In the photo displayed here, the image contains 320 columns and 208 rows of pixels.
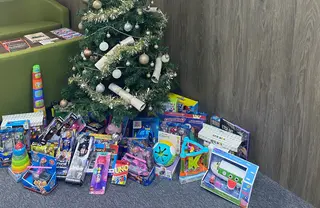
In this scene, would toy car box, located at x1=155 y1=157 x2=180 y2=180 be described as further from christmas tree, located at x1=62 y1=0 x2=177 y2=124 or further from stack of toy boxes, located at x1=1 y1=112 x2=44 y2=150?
stack of toy boxes, located at x1=1 y1=112 x2=44 y2=150

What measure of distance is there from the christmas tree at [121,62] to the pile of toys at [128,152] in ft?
0.51

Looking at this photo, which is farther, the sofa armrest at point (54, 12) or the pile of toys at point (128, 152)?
the sofa armrest at point (54, 12)

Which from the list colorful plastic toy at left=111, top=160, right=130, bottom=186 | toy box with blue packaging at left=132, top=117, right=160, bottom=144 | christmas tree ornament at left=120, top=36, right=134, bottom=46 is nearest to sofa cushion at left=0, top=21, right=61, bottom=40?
christmas tree ornament at left=120, top=36, right=134, bottom=46

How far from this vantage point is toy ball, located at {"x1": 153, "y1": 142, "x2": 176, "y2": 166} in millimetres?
2287

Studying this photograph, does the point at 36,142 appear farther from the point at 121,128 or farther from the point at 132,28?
the point at 132,28

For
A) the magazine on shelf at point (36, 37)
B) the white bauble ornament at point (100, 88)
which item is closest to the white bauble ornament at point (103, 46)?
the white bauble ornament at point (100, 88)

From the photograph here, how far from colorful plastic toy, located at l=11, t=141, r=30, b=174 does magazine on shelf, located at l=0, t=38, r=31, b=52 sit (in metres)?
0.76

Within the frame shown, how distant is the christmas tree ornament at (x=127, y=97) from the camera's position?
2.34 m

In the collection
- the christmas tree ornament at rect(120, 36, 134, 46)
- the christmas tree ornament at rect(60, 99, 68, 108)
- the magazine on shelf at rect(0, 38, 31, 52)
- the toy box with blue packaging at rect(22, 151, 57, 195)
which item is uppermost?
the christmas tree ornament at rect(120, 36, 134, 46)

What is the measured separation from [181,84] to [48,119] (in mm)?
1023

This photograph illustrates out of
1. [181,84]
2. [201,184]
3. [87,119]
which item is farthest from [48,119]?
[201,184]

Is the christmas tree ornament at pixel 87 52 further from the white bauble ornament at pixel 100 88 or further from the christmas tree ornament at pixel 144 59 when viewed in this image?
the christmas tree ornament at pixel 144 59

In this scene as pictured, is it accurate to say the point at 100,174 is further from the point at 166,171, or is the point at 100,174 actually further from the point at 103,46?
the point at 103,46

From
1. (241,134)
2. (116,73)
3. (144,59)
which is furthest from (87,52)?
(241,134)
